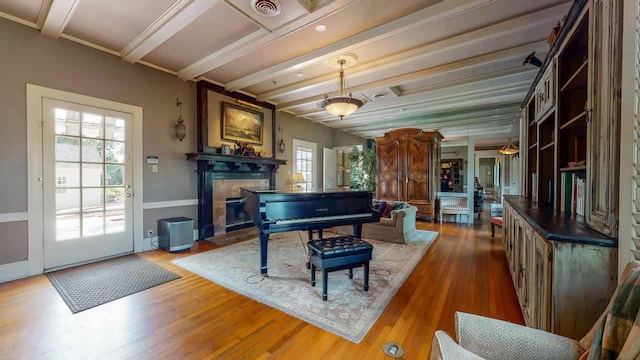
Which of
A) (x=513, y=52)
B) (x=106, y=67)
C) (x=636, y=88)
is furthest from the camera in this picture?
(x=106, y=67)

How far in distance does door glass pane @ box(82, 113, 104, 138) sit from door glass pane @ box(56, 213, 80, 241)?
3.52 ft

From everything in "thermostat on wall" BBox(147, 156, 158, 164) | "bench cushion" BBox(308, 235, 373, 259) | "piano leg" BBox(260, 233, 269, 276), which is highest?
"thermostat on wall" BBox(147, 156, 158, 164)

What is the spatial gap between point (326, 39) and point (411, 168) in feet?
14.3

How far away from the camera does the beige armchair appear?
2.52 ft

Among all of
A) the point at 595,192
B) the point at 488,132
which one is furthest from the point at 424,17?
the point at 488,132

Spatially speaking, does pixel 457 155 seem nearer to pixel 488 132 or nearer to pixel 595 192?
pixel 488 132

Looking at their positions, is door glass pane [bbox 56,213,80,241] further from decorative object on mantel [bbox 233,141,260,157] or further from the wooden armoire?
the wooden armoire

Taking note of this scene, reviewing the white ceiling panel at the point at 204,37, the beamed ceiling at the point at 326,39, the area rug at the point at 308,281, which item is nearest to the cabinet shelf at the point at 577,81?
the beamed ceiling at the point at 326,39

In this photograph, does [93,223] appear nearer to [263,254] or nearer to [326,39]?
[263,254]

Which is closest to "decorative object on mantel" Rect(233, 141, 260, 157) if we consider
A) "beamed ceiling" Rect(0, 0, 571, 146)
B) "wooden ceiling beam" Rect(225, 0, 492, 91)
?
"beamed ceiling" Rect(0, 0, 571, 146)

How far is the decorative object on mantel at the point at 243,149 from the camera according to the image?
497cm

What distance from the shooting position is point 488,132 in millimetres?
7773

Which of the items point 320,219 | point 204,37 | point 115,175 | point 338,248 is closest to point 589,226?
point 338,248

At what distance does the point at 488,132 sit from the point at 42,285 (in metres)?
9.95
